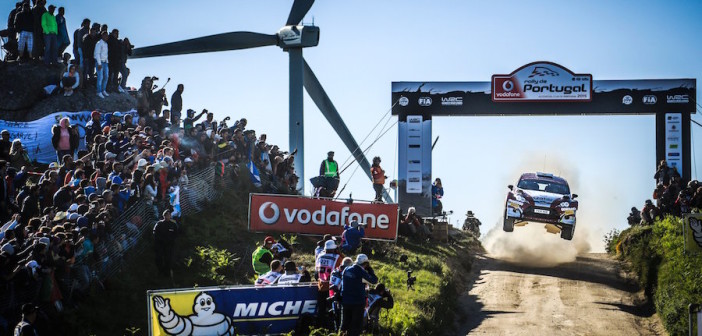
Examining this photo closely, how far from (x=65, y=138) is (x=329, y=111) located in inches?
551

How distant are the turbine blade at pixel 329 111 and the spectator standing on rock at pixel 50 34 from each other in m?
9.53

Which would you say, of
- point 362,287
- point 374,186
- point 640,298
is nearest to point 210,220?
point 374,186

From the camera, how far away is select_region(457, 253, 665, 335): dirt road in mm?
22281

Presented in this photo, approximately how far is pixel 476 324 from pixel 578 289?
557 cm

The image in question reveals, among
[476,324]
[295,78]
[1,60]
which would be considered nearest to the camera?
[476,324]

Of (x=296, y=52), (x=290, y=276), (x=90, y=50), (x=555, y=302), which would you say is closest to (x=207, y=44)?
(x=296, y=52)

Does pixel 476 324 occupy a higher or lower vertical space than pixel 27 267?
lower

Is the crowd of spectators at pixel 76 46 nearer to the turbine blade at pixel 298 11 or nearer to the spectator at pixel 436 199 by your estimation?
the turbine blade at pixel 298 11

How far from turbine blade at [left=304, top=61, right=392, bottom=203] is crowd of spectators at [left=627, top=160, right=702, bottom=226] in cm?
993

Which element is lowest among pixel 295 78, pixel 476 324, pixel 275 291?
pixel 476 324

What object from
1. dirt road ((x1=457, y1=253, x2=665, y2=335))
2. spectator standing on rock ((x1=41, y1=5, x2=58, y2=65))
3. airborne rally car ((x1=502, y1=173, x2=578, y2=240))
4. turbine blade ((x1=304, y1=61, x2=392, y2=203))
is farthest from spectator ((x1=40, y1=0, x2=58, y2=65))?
airborne rally car ((x1=502, y1=173, x2=578, y2=240))

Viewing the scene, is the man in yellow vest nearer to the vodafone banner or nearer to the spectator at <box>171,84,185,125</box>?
the vodafone banner

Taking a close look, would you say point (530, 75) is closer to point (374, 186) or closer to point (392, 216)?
point (374, 186)

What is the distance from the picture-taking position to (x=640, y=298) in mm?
25672
